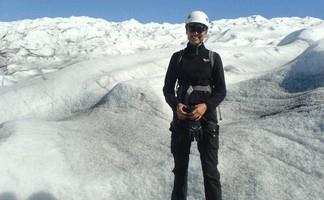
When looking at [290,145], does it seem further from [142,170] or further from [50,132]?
[50,132]

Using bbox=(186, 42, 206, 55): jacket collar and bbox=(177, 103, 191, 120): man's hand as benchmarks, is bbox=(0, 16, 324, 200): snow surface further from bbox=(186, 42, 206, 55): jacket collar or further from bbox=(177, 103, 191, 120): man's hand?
bbox=(186, 42, 206, 55): jacket collar

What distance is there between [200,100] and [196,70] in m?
0.43

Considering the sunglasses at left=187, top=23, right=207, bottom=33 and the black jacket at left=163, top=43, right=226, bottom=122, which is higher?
the sunglasses at left=187, top=23, right=207, bottom=33

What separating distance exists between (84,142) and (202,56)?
458 centimetres

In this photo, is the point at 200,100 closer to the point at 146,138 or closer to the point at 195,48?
the point at 195,48

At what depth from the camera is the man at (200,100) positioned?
6.00 meters

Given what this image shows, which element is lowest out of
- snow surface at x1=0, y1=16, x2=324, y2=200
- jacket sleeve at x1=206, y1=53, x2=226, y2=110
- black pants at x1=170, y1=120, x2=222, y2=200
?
snow surface at x1=0, y1=16, x2=324, y2=200

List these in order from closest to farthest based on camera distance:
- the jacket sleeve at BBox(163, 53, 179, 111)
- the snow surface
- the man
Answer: the man, the jacket sleeve at BBox(163, 53, 179, 111), the snow surface

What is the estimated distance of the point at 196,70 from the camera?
6090 millimetres

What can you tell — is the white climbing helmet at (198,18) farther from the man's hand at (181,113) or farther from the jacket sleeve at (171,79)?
the man's hand at (181,113)

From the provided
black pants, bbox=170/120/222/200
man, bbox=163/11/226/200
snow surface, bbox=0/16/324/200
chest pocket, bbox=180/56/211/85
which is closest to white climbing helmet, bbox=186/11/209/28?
man, bbox=163/11/226/200

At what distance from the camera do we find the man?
6.00m

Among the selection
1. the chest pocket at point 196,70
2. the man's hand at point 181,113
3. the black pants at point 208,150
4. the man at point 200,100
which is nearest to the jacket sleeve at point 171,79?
the man at point 200,100

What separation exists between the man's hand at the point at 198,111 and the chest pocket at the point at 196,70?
1.29 feet
